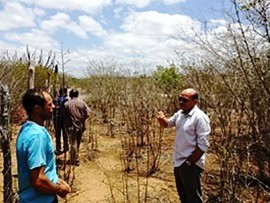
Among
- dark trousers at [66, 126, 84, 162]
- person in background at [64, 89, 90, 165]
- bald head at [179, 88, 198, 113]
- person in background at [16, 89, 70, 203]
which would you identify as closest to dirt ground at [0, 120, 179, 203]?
dark trousers at [66, 126, 84, 162]

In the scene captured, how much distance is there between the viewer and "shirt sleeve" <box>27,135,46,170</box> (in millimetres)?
2518

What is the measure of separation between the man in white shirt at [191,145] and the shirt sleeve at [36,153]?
2.08 meters

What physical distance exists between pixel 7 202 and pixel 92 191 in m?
2.56

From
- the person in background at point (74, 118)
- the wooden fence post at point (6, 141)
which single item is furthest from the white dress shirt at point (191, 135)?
the person in background at point (74, 118)

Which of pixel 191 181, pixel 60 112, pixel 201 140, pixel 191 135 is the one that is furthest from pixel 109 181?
pixel 60 112

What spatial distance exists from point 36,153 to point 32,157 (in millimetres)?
36

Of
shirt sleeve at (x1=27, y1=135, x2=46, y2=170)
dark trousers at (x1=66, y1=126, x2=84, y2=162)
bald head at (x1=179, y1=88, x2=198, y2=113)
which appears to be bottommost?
dark trousers at (x1=66, y1=126, x2=84, y2=162)

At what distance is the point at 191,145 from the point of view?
4316 mm

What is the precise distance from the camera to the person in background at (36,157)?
254cm

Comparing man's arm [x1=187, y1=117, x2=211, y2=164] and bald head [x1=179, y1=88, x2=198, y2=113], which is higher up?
bald head [x1=179, y1=88, x2=198, y2=113]

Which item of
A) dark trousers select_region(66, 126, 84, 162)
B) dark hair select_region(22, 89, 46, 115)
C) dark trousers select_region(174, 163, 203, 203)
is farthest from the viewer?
dark trousers select_region(66, 126, 84, 162)

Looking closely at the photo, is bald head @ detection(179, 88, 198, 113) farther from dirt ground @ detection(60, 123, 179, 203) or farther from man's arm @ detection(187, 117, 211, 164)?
dirt ground @ detection(60, 123, 179, 203)

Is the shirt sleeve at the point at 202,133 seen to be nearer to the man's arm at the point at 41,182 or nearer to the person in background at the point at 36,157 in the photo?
the person in background at the point at 36,157

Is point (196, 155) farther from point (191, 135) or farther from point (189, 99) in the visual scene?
point (189, 99)
